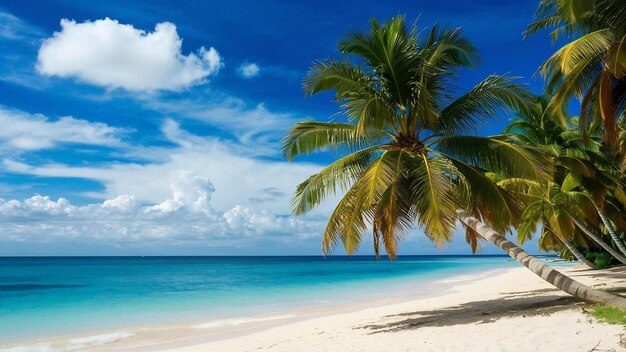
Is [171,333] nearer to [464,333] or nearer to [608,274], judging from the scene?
[464,333]

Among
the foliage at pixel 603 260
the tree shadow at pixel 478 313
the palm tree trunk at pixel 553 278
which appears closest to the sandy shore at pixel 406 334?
the tree shadow at pixel 478 313

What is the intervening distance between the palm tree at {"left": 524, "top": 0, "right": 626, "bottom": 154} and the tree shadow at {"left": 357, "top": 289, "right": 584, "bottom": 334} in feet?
12.2

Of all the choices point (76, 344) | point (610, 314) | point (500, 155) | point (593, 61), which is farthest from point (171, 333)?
point (593, 61)

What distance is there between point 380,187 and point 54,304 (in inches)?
809

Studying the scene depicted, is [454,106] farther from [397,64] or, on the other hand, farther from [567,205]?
[567,205]

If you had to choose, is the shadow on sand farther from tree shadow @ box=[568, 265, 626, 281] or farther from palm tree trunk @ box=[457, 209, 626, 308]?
tree shadow @ box=[568, 265, 626, 281]

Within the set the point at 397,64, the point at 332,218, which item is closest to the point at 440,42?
the point at 397,64

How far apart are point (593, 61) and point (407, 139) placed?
415 cm

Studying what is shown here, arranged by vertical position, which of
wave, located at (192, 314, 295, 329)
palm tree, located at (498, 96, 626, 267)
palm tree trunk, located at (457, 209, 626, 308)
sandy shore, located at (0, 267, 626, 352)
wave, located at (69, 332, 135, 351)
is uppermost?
palm tree, located at (498, 96, 626, 267)

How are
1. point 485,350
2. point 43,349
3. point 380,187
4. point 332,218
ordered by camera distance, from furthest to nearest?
1. point 43,349
2. point 332,218
3. point 380,187
4. point 485,350

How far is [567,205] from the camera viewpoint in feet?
53.0

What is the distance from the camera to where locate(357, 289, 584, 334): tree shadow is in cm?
978

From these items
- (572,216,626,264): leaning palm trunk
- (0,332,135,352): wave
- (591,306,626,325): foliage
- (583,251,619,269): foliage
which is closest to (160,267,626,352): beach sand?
(591,306,626,325): foliage

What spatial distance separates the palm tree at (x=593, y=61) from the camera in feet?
28.2
